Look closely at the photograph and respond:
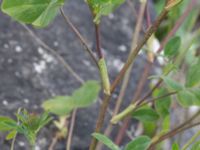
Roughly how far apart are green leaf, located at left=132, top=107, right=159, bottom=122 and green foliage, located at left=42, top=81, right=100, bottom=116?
200 mm

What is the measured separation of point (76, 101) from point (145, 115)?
252mm

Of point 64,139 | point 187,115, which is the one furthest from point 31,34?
point 187,115

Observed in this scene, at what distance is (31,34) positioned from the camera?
142 cm

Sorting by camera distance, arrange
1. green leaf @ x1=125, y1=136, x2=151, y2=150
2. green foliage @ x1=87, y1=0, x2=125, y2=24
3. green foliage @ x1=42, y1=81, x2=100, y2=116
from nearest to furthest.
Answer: green foliage @ x1=87, y1=0, x2=125, y2=24 → green leaf @ x1=125, y1=136, x2=151, y2=150 → green foliage @ x1=42, y1=81, x2=100, y2=116

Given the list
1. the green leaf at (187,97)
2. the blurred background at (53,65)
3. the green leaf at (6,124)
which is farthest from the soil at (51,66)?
the green leaf at (187,97)

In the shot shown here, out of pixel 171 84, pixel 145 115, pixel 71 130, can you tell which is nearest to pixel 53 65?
pixel 71 130

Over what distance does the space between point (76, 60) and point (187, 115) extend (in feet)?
1.47

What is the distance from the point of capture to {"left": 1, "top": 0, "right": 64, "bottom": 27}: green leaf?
756 mm

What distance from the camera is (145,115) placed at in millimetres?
965

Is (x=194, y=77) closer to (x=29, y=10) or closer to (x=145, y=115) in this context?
(x=145, y=115)

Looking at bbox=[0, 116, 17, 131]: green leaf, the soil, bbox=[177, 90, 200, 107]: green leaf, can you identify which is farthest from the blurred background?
bbox=[177, 90, 200, 107]: green leaf

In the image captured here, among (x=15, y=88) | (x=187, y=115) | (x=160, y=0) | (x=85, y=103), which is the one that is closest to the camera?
(x=85, y=103)

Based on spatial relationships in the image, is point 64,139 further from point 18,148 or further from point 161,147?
point 161,147

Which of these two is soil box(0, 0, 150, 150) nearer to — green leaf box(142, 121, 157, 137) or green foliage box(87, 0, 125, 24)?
green leaf box(142, 121, 157, 137)
